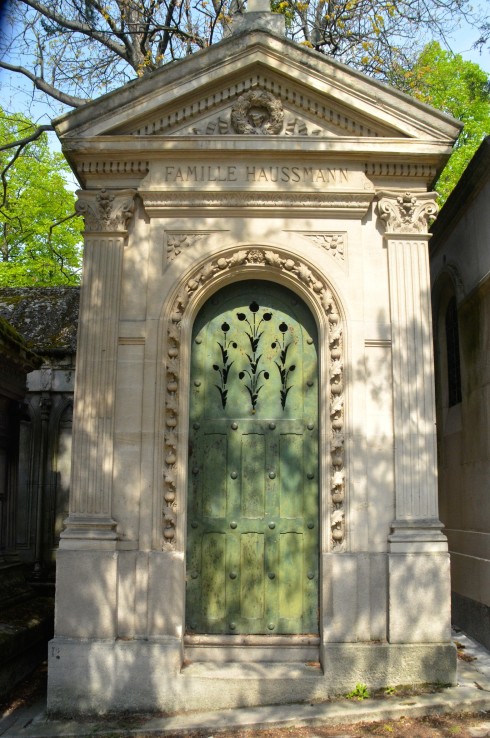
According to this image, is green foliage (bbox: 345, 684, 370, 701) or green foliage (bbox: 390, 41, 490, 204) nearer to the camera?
green foliage (bbox: 345, 684, 370, 701)

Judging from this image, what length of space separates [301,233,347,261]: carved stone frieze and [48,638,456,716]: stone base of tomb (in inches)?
150

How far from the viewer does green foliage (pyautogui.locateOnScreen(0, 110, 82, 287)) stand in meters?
21.0

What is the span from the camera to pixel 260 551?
295 inches

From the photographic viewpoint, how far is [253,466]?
25.1 ft

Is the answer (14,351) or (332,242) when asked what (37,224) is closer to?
(14,351)

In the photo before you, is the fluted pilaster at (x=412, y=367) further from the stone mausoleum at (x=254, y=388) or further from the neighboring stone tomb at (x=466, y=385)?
the neighboring stone tomb at (x=466, y=385)

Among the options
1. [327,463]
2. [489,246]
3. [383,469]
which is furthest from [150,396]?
[489,246]

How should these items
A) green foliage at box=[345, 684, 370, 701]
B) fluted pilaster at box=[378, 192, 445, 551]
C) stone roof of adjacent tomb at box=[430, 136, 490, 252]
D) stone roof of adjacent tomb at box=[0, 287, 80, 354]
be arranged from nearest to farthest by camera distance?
1. green foliage at box=[345, 684, 370, 701]
2. fluted pilaster at box=[378, 192, 445, 551]
3. stone roof of adjacent tomb at box=[430, 136, 490, 252]
4. stone roof of adjacent tomb at box=[0, 287, 80, 354]

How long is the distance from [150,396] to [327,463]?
186 cm

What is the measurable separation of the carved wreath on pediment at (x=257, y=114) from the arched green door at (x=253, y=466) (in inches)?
62.8

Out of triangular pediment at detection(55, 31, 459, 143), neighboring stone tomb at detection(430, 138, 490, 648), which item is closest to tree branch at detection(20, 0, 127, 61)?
triangular pediment at detection(55, 31, 459, 143)

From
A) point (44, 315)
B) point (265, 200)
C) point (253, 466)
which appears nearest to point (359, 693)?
point (253, 466)

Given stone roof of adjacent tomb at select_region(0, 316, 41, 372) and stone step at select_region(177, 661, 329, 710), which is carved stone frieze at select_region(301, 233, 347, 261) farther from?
stone step at select_region(177, 661, 329, 710)

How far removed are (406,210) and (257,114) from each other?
1.86 m
